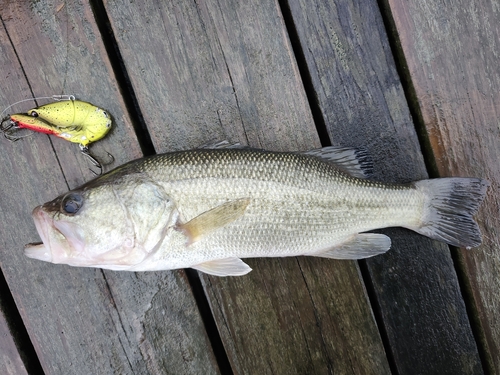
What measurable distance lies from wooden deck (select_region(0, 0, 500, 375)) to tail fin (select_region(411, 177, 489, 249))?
0.18m

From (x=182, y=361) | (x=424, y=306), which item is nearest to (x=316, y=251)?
(x=424, y=306)

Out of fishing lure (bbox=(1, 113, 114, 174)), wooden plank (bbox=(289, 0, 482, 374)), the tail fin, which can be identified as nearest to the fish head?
fishing lure (bbox=(1, 113, 114, 174))

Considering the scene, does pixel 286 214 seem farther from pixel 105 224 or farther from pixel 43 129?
pixel 43 129

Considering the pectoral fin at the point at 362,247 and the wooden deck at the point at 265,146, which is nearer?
the pectoral fin at the point at 362,247

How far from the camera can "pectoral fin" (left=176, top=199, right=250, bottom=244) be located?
5.04 ft

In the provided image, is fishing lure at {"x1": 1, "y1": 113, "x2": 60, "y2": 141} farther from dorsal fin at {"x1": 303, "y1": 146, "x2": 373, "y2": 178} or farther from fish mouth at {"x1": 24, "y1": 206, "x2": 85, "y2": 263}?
dorsal fin at {"x1": 303, "y1": 146, "x2": 373, "y2": 178}

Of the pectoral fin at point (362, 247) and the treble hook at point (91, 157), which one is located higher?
the treble hook at point (91, 157)

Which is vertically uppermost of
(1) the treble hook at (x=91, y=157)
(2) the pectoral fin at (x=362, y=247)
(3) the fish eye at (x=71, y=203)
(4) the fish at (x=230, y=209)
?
(1) the treble hook at (x=91, y=157)

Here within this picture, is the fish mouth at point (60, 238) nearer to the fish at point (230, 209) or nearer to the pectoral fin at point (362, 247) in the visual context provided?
the fish at point (230, 209)

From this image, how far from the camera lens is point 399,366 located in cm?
197

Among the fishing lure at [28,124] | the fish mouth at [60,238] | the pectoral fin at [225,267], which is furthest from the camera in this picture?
the fishing lure at [28,124]

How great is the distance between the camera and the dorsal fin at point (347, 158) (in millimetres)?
1761

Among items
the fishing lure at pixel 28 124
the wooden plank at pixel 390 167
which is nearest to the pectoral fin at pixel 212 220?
the wooden plank at pixel 390 167

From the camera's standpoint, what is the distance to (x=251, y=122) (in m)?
1.94
